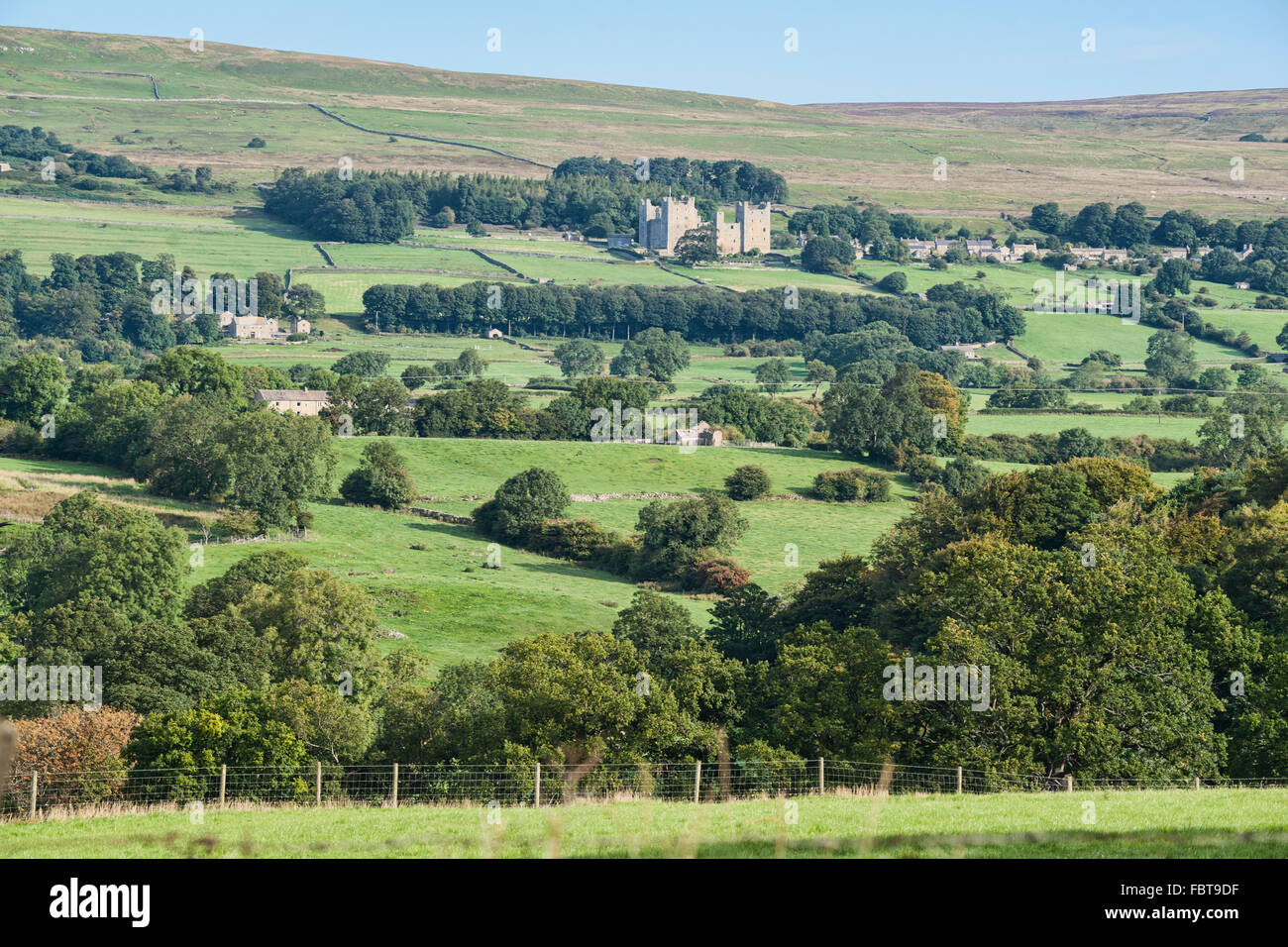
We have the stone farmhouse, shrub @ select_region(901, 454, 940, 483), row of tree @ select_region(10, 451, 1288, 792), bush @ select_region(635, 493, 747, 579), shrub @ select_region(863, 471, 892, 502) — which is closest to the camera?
row of tree @ select_region(10, 451, 1288, 792)

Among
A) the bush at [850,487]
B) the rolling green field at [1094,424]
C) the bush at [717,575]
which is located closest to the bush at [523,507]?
the bush at [717,575]

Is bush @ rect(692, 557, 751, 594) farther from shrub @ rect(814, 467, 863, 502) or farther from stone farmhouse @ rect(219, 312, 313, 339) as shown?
stone farmhouse @ rect(219, 312, 313, 339)

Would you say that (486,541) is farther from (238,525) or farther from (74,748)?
(74,748)

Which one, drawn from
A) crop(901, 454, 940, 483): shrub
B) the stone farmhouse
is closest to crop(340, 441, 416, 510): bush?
crop(901, 454, 940, 483): shrub

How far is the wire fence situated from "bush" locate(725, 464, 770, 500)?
61022 millimetres

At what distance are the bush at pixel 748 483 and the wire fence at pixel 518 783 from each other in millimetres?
61022

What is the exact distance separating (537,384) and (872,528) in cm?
6513

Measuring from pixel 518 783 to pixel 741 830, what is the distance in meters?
14.8

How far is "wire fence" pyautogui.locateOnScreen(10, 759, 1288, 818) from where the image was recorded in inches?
1173

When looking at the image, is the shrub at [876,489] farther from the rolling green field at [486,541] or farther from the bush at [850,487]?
the rolling green field at [486,541]

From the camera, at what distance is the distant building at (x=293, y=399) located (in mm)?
118562
